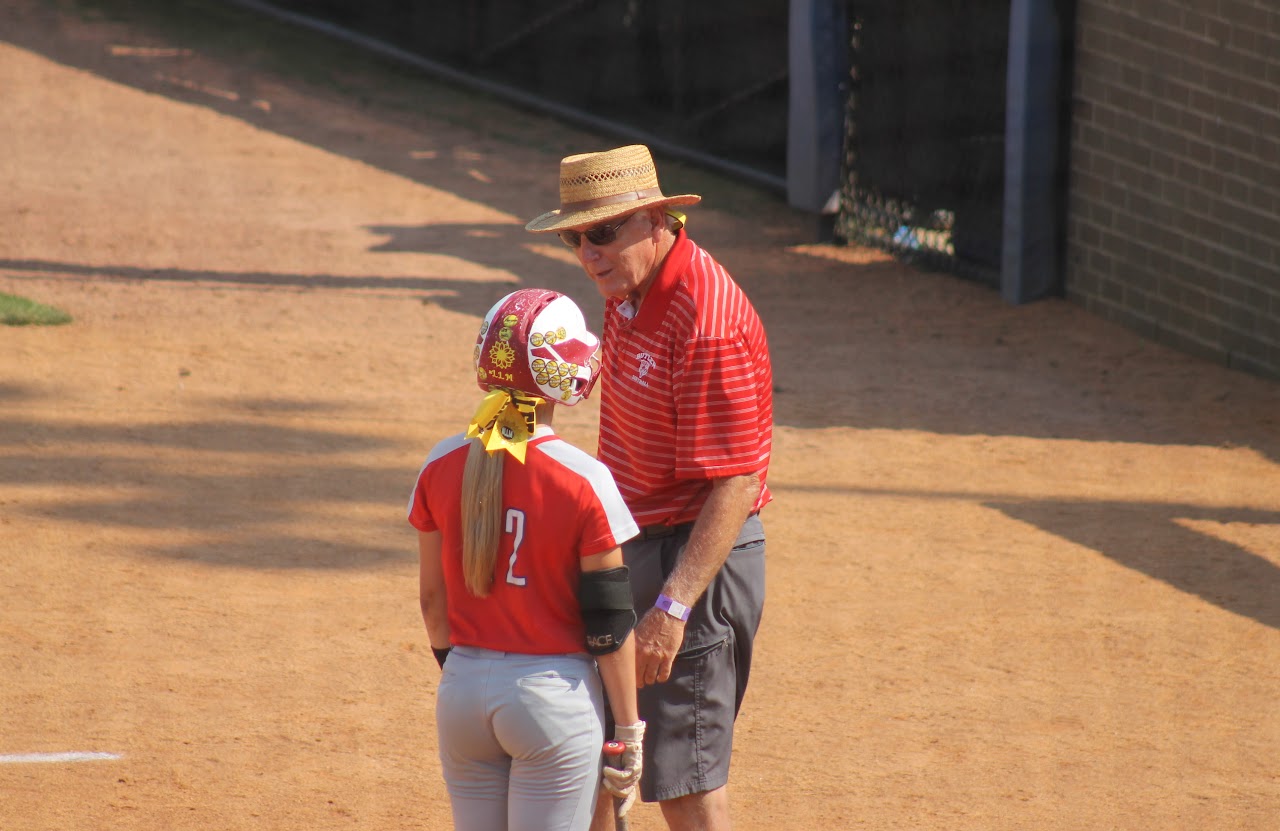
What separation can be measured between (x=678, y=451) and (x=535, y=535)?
521mm

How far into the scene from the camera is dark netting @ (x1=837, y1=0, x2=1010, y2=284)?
11.7 meters

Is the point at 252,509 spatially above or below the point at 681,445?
below

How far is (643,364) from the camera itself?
3609 millimetres

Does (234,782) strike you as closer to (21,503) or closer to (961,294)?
(21,503)

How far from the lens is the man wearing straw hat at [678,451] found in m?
3.51

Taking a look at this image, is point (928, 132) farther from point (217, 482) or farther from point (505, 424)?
point (505, 424)

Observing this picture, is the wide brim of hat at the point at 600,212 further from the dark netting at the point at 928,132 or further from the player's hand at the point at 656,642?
the dark netting at the point at 928,132

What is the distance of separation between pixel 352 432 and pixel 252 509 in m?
1.15

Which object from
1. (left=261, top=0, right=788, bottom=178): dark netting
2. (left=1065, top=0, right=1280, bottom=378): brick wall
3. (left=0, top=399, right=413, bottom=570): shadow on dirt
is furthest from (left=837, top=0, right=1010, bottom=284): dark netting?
(left=0, top=399, right=413, bottom=570): shadow on dirt

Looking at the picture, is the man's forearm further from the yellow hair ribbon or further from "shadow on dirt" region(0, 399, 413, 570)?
"shadow on dirt" region(0, 399, 413, 570)

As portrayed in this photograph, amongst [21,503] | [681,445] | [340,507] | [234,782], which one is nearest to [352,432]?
[340,507]

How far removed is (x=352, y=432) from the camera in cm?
823

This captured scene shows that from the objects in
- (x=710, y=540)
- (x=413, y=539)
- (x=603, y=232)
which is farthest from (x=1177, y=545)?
(x=603, y=232)

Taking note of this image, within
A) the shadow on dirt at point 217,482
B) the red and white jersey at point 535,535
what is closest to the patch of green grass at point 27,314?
the shadow on dirt at point 217,482
